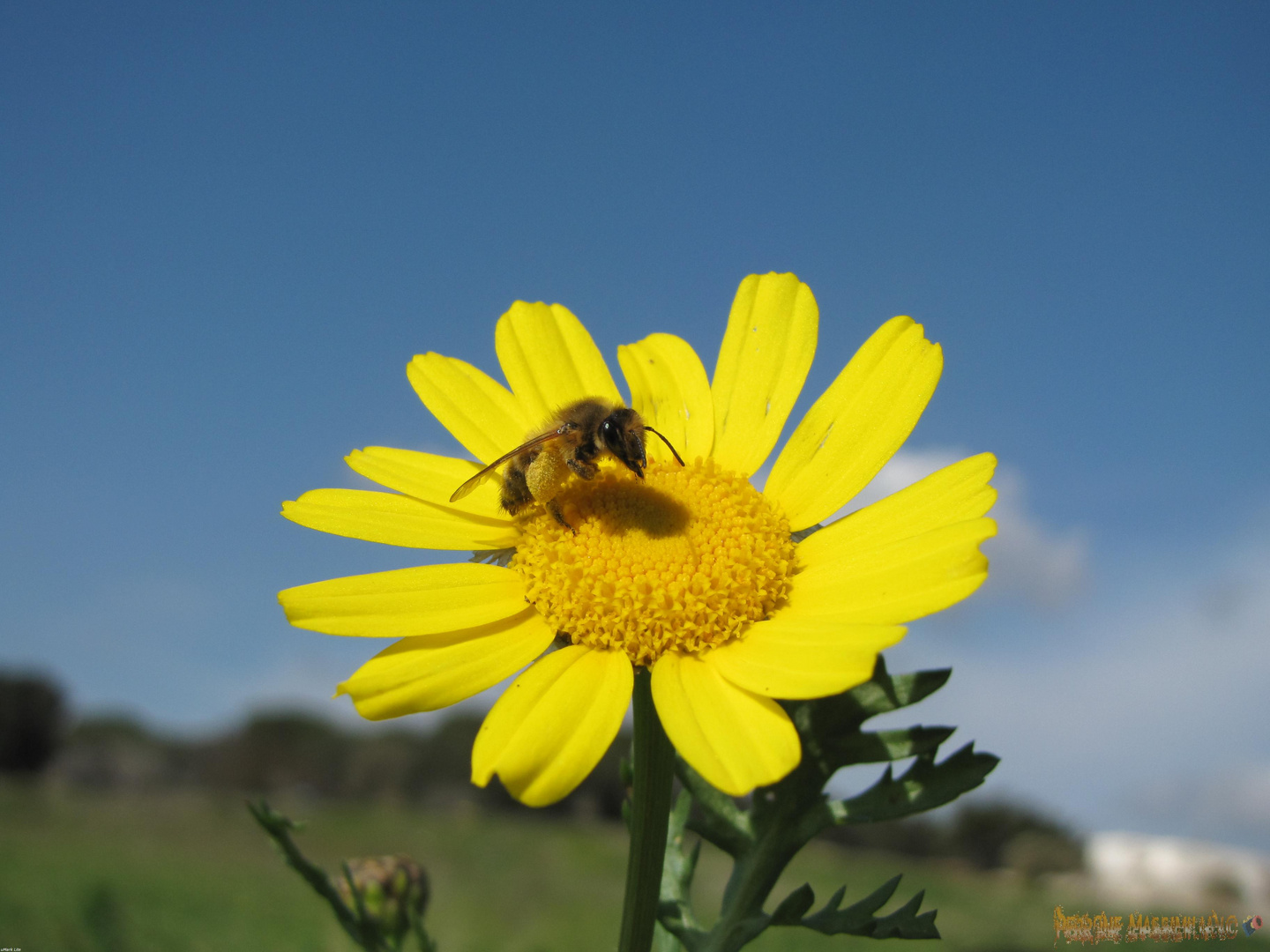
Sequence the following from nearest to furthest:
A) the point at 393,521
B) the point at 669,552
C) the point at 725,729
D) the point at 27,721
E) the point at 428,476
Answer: the point at 725,729 < the point at 669,552 < the point at 393,521 < the point at 428,476 < the point at 27,721

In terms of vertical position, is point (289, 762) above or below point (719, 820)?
above

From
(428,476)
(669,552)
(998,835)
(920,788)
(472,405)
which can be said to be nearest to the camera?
(920,788)

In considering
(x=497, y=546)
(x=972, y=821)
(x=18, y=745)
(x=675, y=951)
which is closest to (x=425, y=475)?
(x=497, y=546)

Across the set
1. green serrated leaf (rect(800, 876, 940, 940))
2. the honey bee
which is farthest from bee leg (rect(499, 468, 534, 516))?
green serrated leaf (rect(800, 876, 940, 940))

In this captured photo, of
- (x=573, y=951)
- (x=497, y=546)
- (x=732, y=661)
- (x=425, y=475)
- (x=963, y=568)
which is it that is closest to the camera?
(x=963, y=568)

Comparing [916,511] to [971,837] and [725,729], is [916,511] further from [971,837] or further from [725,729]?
[971,837]

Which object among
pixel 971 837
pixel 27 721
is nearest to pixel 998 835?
pixel 971 837

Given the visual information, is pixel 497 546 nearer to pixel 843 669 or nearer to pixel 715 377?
pixel 715 377
